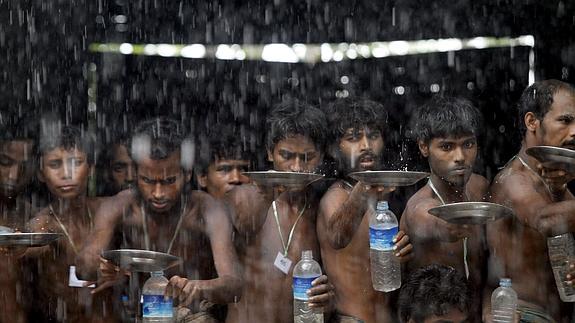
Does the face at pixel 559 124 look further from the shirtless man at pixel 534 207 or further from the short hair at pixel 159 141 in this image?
the short hair at pixel 159 141

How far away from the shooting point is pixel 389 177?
14.6 feet

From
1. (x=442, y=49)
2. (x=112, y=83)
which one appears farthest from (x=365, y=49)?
(x=112, y=83)

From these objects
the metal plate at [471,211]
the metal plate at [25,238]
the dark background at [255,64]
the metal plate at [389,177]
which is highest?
the dark background at [255,64]

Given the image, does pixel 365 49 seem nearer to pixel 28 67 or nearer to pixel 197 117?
pixel 197 117

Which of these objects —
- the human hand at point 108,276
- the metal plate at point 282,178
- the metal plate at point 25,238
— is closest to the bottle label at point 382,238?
the metal plate at point 282,178

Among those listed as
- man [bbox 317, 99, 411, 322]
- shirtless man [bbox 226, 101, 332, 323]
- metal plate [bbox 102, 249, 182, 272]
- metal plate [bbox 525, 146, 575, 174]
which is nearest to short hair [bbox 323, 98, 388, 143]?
man [bbox 317, 99, 411, 322]

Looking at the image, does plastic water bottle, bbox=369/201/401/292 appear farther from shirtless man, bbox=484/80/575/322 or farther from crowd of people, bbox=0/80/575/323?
shirtless man, bbox=484/80/575/322

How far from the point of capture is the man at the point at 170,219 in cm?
503

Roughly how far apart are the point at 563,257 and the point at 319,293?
4.24ft

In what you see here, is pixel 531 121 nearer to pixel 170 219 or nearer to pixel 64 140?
pixel 170 219

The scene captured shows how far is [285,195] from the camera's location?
17.4ft

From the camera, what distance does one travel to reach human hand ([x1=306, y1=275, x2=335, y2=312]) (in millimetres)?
4695

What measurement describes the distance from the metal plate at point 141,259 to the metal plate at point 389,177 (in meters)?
1.05

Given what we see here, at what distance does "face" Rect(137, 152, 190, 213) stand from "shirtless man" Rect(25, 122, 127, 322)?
0.84ft
